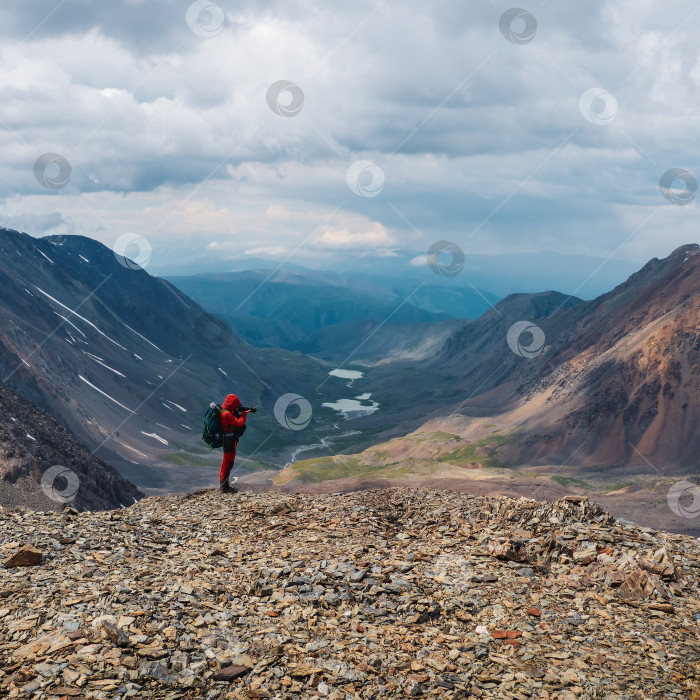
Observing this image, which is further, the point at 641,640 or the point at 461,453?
the point at 461,453

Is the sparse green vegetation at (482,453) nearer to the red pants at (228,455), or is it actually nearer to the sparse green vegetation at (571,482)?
the sparse green vegetation at (571,482)

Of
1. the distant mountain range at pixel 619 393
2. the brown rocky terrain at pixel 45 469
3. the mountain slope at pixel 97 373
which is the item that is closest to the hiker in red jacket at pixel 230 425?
the brown rocky terrain at pixel 45 469

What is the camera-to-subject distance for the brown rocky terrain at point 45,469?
174ft

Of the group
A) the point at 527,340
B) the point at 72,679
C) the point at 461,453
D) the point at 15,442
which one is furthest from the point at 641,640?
the point at 527,340

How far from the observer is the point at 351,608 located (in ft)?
43.6

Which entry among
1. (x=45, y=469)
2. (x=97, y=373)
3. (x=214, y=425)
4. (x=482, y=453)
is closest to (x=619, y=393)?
(x=482, y=453)

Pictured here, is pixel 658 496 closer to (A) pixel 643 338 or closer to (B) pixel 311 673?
(A) pixel 643 338

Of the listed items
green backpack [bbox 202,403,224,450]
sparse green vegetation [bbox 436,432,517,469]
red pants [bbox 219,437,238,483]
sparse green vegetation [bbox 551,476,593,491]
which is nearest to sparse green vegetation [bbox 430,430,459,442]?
sparse green vegetation [bbox 436,432,517,469]

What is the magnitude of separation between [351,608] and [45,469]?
52.4 meters

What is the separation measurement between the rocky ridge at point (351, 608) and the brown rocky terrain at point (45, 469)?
38.0 m

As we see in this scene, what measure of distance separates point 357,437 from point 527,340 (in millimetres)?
70789

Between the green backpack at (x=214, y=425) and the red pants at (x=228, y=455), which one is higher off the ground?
the green backpack at (x=214, y=425)

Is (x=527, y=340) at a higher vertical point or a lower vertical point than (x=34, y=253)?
higher

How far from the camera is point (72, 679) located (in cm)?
1010
